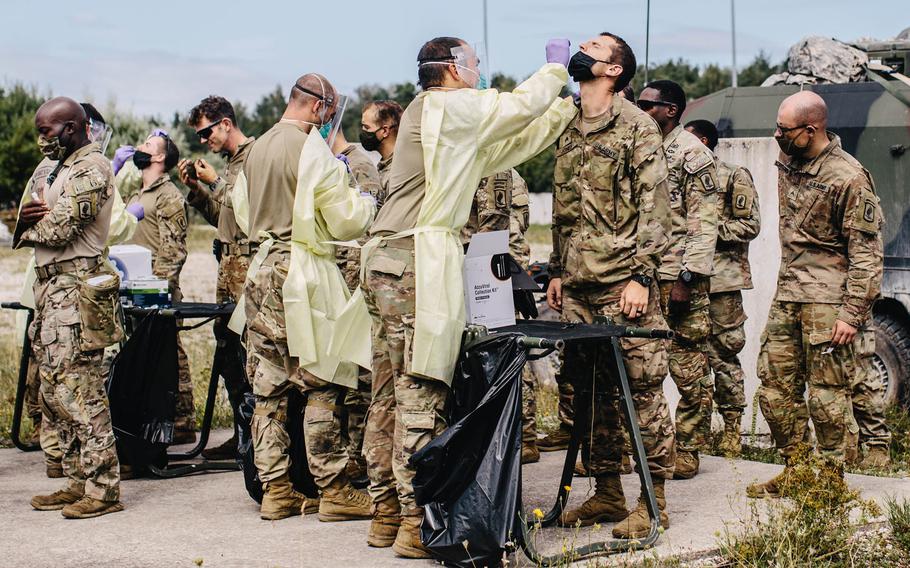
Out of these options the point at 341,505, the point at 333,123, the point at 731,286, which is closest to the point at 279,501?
the point at 341,505

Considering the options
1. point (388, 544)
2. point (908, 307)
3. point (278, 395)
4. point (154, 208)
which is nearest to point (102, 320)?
point (278, 395)

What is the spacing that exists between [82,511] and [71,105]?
7.21 feet

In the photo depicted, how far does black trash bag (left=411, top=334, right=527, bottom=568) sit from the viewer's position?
5.12m

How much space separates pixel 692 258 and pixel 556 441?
64.8 inches

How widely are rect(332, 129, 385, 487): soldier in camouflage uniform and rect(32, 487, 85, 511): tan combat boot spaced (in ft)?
5.05

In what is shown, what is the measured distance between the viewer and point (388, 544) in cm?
580

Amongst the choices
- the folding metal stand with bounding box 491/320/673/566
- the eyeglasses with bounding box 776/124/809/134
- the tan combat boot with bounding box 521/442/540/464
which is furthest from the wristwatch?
the tan combat boot with bounding box 521/442/540/464

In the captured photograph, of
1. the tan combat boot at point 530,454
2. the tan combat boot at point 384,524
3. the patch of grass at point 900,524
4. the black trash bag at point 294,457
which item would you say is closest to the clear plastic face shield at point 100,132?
the black trash bag at point 294,457

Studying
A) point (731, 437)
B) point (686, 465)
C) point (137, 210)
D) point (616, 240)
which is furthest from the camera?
point (137, 210)

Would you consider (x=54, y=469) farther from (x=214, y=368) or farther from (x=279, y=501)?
(x=279, y=501)

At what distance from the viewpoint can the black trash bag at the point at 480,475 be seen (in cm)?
512

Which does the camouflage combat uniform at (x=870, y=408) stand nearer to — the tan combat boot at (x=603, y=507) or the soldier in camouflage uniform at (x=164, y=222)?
the tan combat boot at (x=603, y=507)

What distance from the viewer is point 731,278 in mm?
8039

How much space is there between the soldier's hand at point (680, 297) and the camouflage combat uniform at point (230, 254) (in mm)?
2734
